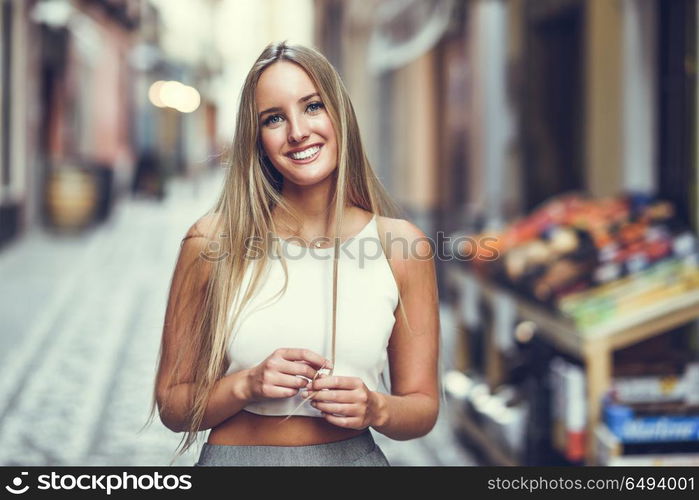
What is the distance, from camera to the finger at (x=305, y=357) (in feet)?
4.07

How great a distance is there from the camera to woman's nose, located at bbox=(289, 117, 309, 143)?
1314 millimetres

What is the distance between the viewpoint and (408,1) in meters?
9.03

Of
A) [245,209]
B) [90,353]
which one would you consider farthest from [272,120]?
[90,353]

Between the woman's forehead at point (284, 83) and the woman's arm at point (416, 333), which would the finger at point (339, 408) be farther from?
the woman's forehead at point (284, 83)

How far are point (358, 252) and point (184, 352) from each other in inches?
10.9

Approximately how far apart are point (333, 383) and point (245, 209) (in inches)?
10.8

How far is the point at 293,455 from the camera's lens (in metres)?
1.42

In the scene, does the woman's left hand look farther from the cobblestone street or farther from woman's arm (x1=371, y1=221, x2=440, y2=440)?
the cobblestone street

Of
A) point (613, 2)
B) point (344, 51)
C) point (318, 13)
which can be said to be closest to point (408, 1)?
point (613, 2)

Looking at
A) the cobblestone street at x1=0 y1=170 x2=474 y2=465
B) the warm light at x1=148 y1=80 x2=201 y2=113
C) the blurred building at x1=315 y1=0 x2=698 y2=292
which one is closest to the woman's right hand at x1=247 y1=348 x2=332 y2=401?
the cobblestone street at x1=0 y1=170 x2=474 y2=465
